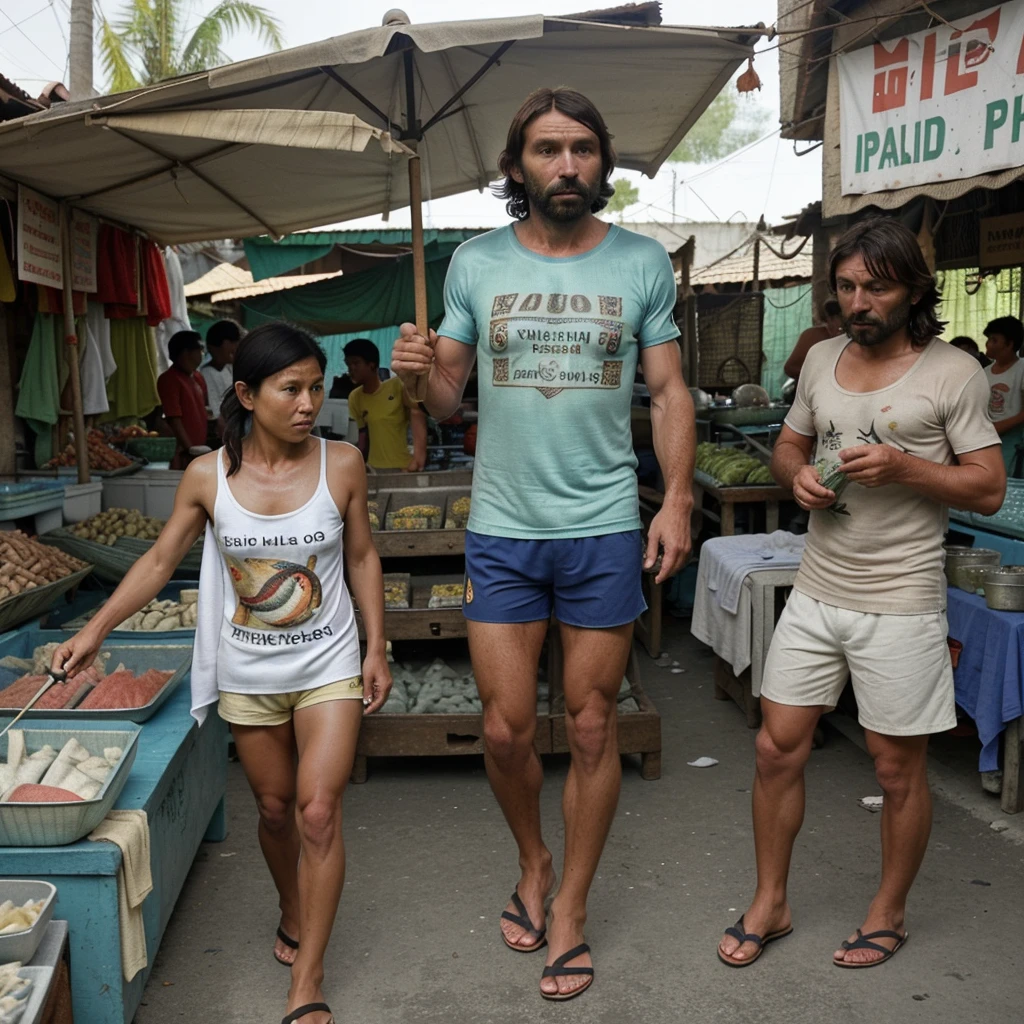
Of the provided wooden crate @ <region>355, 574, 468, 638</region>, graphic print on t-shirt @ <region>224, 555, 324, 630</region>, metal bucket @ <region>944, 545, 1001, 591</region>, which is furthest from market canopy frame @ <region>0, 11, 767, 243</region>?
metal bucket @ <region>944, 545, 1001, 591</region>

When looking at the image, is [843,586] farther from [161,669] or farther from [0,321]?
[0,321]

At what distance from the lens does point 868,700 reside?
308cm

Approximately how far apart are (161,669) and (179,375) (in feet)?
16.8

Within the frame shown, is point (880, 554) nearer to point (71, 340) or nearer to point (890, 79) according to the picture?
point (890, 79)

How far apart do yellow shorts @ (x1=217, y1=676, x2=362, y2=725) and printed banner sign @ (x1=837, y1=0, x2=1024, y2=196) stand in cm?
381

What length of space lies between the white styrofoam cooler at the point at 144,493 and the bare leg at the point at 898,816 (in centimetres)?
576

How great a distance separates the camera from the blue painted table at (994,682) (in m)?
4.21

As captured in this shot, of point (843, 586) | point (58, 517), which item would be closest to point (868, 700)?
point (843, 586)

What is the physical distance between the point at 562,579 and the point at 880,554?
0.90 m

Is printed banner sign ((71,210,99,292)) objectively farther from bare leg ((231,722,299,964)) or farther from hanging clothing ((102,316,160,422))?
bare leg ((231,722,299,964))

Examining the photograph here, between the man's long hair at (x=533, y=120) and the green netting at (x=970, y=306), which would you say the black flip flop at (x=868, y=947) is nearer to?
the man's long hair at (x=533, y=120)

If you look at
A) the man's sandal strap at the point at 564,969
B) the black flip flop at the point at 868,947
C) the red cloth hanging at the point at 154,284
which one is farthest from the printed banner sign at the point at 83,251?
the black flip flop at the point at 868,947

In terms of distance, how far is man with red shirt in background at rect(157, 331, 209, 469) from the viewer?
8.90m

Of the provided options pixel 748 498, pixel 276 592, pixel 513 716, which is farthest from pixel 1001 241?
pixel 276 592
